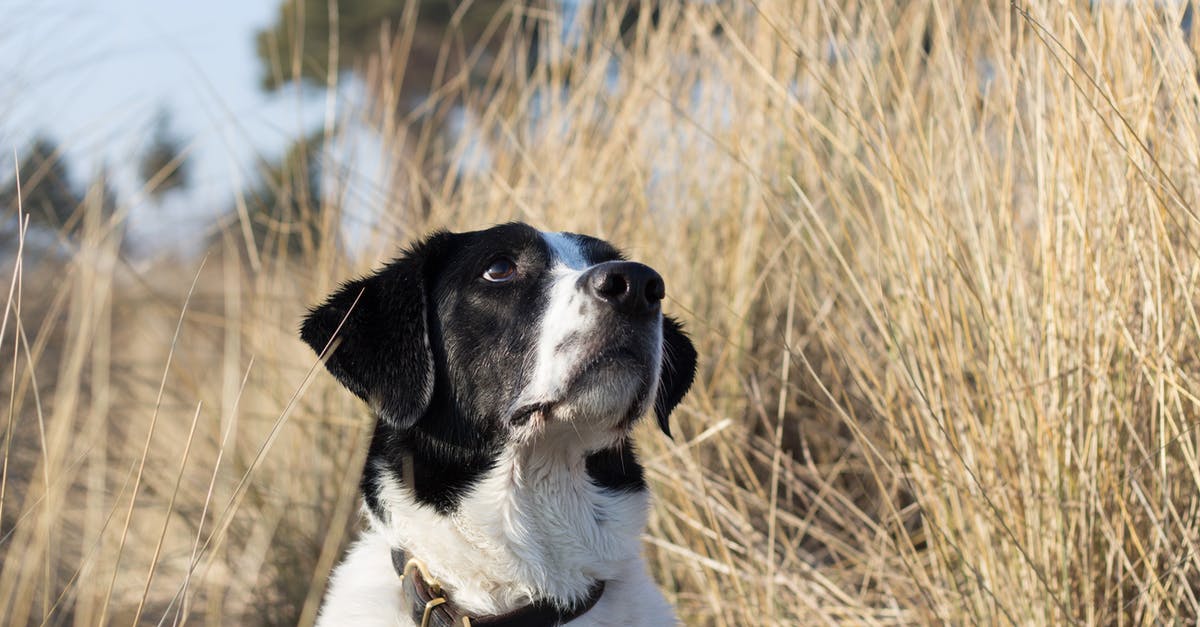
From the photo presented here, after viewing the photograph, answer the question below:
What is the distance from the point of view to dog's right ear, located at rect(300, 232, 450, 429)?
89.3 inches

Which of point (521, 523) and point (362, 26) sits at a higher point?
point (521, 523)

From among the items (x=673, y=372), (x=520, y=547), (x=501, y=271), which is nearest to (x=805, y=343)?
(x=673, y=372)

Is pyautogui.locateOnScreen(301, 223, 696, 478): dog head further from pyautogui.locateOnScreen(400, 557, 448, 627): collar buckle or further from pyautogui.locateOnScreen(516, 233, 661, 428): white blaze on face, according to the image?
pyautogui.locateOnScreen(400, 557, 448, 627): collar buckle

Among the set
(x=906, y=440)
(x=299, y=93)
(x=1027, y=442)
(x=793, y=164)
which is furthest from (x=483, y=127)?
(x=1027, y=442)

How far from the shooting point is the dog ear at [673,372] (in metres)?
2.56

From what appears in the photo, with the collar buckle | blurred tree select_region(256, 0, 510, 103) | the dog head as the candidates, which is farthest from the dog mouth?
blurred tree select_region(256, 0, 510, 103)

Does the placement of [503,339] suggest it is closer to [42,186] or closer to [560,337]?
[560,337]

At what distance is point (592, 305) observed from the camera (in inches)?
83.2

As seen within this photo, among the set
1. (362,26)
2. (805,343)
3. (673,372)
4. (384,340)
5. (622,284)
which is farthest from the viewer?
(362,26)

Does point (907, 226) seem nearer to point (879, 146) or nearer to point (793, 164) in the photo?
point (879, 146)

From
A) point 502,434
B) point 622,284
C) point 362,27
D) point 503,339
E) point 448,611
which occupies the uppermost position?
point 622,284

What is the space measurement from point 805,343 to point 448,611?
2.02 metres

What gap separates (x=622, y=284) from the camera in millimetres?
2100

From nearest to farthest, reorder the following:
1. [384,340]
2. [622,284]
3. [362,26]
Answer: [622,284]
[384,340]
[362,26]
